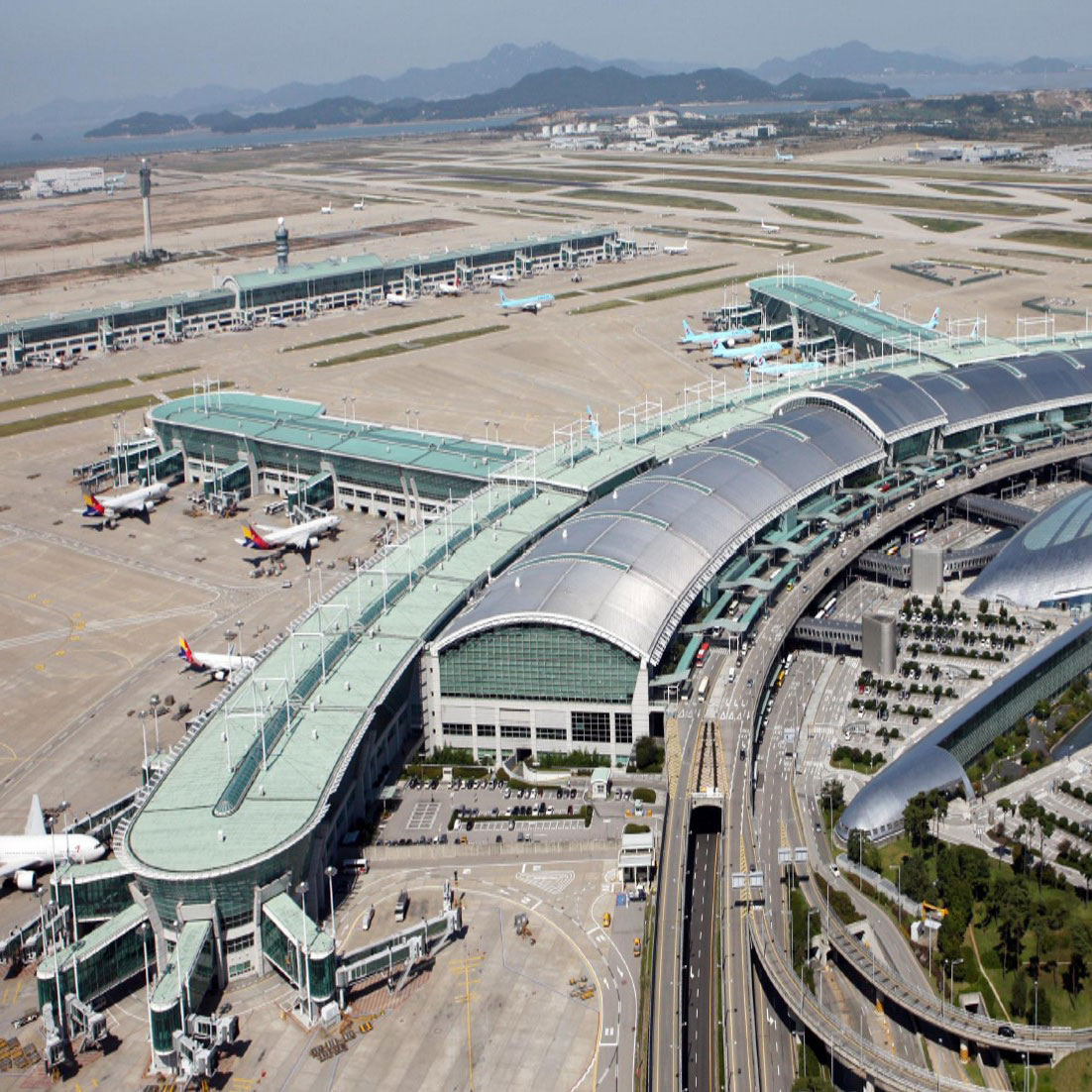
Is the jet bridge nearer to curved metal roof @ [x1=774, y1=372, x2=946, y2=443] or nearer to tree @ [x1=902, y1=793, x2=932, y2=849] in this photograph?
tree @ [x1=902, y1=793, x2=932, y2=849]

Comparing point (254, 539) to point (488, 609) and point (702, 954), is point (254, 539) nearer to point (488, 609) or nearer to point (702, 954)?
point (488, 609)

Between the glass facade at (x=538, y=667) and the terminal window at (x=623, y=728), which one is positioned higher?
the glass facade at (x=538, y=667)

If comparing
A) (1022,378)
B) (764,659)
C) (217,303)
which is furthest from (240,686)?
(217,303)

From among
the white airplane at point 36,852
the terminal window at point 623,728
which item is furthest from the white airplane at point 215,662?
the terminal window at point 623,728

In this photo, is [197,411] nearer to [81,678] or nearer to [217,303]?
[81,678]

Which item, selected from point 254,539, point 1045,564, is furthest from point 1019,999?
point 254,539

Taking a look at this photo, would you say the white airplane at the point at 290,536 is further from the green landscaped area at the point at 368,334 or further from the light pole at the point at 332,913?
the green landscaped area at the point at 368,334
